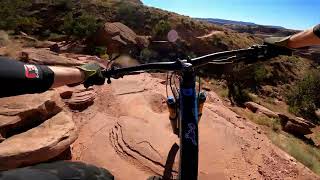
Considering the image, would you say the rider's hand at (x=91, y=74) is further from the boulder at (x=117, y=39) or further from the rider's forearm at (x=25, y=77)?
the boulder at (x=117, y=39)

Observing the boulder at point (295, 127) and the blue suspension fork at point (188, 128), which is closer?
the blue suspension fork at point (188, 128)

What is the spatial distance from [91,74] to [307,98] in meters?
26.4

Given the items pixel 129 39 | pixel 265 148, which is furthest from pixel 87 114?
pixel 129 39

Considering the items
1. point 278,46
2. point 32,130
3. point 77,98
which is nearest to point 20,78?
point 278,46

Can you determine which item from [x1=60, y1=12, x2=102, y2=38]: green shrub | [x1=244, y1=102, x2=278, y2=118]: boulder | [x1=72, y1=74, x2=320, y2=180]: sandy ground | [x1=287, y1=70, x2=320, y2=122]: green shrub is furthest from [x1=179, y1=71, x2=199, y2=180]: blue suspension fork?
[x1=60, y1=12, x2=102, y2=38]: green shrub

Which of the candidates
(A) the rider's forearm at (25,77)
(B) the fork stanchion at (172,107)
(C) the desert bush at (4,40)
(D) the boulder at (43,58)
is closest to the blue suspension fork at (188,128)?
(A) the rider's forearm at (25,77)

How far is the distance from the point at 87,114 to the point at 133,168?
2815mm

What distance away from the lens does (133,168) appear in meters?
6.87

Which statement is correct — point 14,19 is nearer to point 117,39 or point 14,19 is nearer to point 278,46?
point 117,39

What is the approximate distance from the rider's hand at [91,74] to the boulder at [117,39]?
2128cm

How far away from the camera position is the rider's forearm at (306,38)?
3328mm

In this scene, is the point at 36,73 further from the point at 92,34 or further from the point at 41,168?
the point at 92,34

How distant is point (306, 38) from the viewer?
11.5ft

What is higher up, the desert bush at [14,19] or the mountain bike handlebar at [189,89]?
the desert bush at [14,19]
